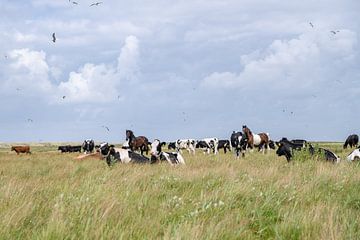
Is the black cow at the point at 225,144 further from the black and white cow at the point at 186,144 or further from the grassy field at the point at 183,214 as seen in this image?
the grassy field at the point at 183,214

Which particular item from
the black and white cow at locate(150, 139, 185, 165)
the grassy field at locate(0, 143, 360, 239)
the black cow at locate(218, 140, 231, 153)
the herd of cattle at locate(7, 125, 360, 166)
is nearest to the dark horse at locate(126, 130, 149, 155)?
the herd of cattle at locate(7, 125, 360, 166)

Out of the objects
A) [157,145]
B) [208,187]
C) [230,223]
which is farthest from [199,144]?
[230,223]

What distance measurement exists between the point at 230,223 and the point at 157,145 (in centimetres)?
1836

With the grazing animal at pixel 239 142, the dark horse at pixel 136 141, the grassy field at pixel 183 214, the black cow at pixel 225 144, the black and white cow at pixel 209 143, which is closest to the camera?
the grassy field at pixel 183 214

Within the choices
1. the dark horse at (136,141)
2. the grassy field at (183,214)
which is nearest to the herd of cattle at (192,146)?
the dark horse at (136,141)

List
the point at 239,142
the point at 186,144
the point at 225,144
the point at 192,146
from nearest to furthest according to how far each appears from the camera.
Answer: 1. the point at 239,142
2. the point at 192,146
3. the point at 225,144
4. the point at 186,144

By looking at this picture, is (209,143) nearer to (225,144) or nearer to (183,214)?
(225,144)

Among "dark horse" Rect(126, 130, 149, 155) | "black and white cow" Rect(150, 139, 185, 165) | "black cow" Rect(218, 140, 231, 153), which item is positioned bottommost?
"black cow" Rect(218, 140, 231, 153)

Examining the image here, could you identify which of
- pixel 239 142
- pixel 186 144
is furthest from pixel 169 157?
pixel 186 144

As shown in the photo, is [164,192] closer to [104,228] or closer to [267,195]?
[267,195]

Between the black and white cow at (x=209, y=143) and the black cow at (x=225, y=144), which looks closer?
the black and white cow at (x=209, y=143)

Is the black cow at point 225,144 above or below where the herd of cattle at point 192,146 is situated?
below

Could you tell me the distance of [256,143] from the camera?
3950 centimetres

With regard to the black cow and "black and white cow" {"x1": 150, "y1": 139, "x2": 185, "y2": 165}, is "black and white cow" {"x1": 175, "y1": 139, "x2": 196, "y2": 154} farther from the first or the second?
"black and white cow" {"x1": 150, "y1": 139, "x2": 185, "y2": 165}
